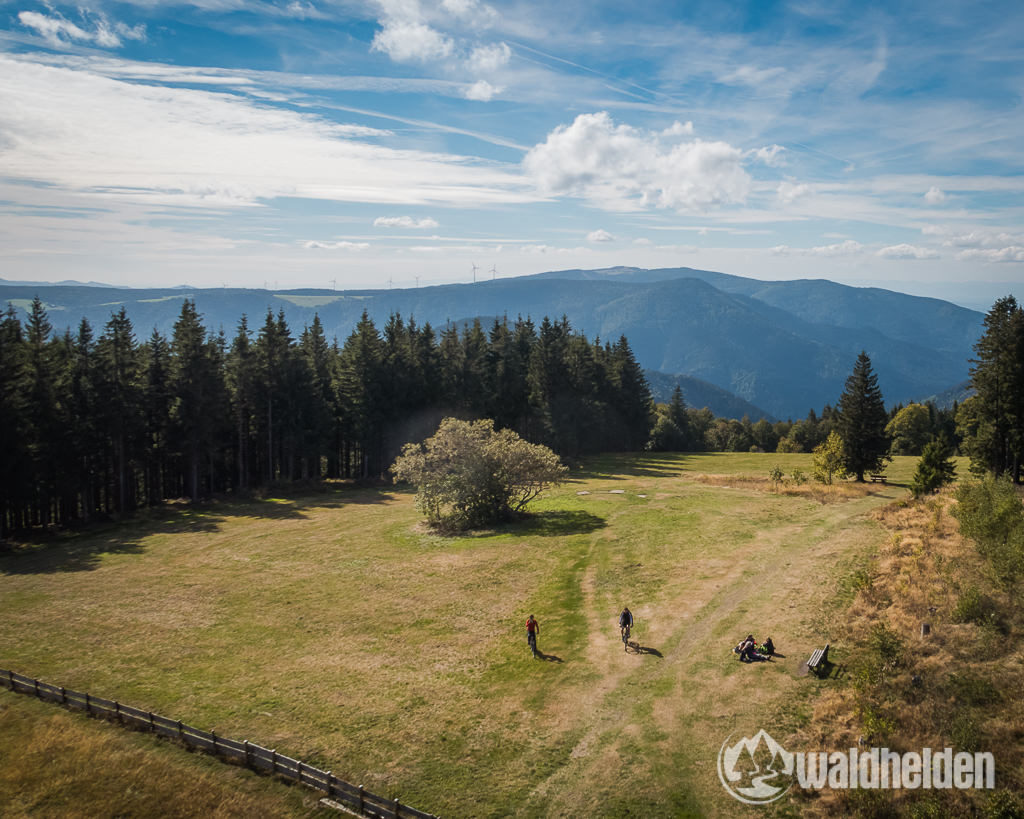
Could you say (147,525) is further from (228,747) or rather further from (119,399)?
(228,747)

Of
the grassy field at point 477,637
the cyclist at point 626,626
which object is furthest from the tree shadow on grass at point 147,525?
the cyclist at point 626,626

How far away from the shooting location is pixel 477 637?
3128cm

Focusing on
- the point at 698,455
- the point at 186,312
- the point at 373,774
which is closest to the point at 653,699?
the point at 373,774

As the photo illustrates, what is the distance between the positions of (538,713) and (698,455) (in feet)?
271

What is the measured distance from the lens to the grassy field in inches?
829

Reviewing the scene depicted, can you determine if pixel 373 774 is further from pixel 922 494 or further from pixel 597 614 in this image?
pixel 922 494

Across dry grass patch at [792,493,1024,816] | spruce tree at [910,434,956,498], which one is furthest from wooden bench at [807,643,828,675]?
spruce tree at [910,434,956,498]

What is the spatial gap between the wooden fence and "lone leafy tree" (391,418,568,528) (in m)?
30.8

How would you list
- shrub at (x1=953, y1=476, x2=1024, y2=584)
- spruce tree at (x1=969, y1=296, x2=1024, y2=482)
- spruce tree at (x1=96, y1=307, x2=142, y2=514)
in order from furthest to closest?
1. spruce tree at (x1=96, y1=307, x2=142, y2=514)
2. spruce tree at (x1=969, y1=296, x2=1024, y2=482)
3. shrub at (x1=953, y1=476, x2=1024, y2=584)

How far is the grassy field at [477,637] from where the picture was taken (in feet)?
69.1

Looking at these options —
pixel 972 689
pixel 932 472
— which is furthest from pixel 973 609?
pixel 932 472

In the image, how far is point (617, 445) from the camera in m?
113

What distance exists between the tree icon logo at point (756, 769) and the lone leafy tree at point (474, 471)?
3445cm

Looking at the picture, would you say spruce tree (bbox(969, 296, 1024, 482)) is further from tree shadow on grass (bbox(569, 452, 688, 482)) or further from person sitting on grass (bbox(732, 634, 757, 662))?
person sitting on grass (bbox(732, 634, 757, 662))
